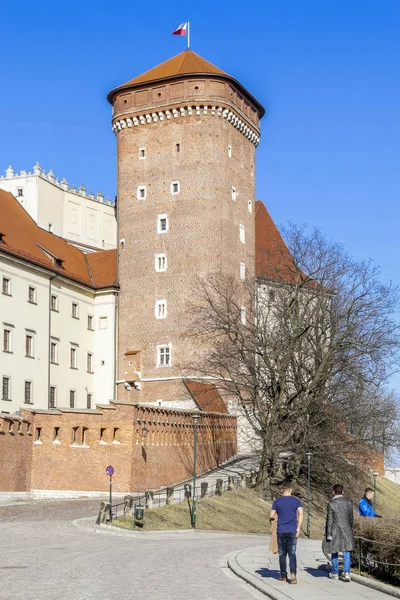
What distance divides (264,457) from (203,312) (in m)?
10.7

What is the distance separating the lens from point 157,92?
56.9 meters

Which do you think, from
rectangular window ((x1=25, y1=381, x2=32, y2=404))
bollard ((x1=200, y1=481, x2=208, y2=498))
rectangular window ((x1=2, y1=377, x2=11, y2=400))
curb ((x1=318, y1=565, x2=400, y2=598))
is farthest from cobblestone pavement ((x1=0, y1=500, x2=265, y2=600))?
rectangular window ((x1=25, y1=381, x2=32, y2=404))

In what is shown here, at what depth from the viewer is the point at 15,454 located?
130 feet

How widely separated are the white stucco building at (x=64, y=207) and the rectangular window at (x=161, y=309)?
11.6 metres

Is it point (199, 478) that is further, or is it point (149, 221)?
point (149, 221)

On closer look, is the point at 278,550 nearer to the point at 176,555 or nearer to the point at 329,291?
the point at 176,555

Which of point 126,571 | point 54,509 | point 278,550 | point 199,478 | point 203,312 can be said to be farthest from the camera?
point 203,312

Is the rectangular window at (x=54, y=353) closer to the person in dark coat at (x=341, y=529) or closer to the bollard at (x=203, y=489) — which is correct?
the bollard at (x=203, y=489)

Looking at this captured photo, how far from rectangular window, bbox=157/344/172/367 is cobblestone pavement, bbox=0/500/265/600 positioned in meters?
25.3

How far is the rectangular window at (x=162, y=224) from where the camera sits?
55938mm

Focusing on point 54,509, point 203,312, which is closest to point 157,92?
point 203,312

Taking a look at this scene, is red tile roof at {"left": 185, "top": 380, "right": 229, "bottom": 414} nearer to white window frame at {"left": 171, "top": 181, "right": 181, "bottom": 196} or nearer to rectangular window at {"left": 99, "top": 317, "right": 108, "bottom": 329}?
rectangular window at {"left": 99, "top": 317, "right": 108, "bottom": 329}

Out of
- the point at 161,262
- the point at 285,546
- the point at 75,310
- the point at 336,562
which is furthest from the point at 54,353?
the point at 285,546

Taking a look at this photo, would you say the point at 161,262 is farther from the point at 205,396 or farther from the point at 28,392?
the point at 28,392
